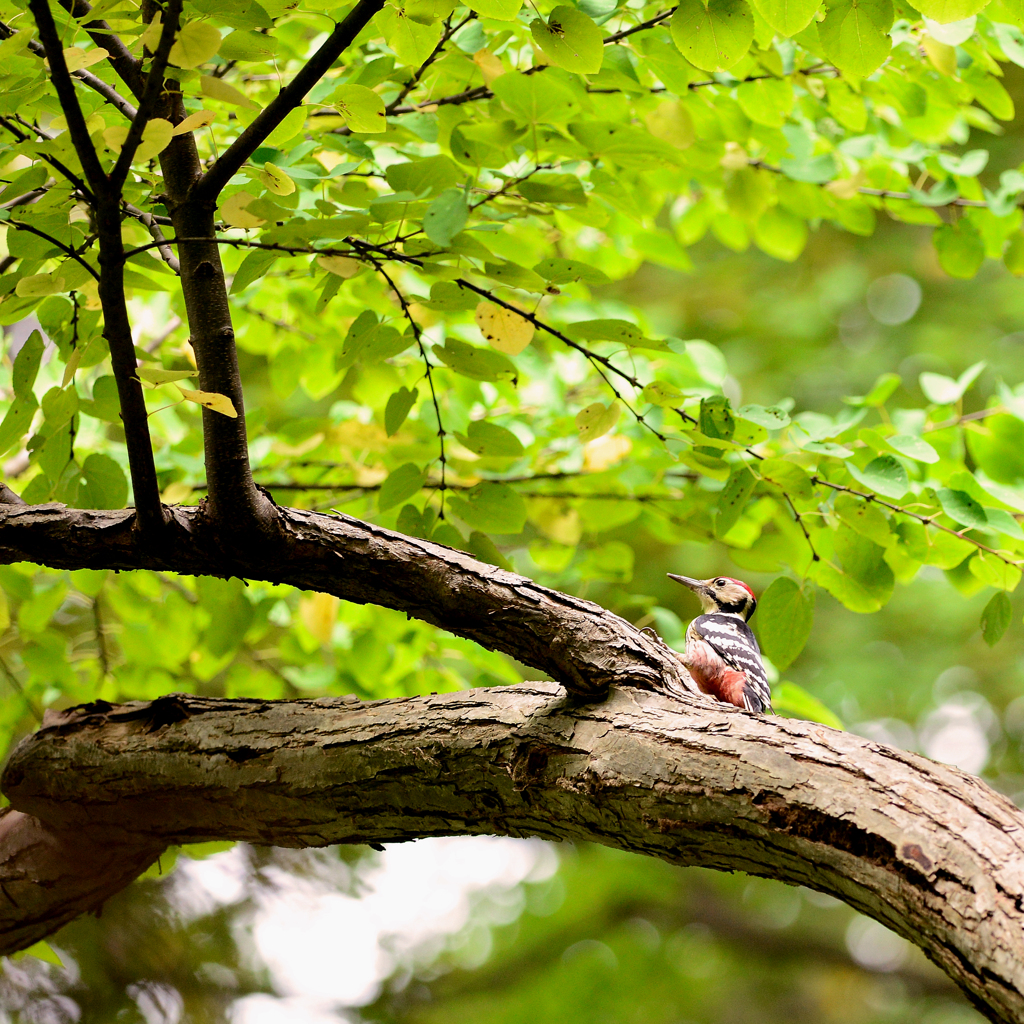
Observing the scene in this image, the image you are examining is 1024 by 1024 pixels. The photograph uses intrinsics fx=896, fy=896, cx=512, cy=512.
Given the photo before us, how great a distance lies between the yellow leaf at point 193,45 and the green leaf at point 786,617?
4.02 ft

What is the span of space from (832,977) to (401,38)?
6.04 meters

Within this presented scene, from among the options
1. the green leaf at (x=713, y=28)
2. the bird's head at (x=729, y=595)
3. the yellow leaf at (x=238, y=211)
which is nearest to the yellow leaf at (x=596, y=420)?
the green leaf at (x=713, y=28)

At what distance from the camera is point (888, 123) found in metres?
2.28

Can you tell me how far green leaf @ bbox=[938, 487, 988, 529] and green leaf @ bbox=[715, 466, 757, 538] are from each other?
1.08ft

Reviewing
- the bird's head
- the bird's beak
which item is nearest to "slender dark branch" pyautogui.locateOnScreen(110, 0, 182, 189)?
the bird's beak

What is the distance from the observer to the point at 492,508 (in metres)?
1.71

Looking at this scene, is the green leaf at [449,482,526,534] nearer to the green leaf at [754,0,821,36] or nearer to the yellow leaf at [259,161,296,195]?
the yellow leaf at [259,161,296,195]

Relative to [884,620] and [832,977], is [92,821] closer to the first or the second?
[884,620]

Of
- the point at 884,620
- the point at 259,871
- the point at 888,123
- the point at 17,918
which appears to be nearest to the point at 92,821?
the point at 17,918

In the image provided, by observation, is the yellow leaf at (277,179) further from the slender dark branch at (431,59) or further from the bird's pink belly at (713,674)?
the bird's pink belly at (713,674)

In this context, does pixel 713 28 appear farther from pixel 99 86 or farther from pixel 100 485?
pixel 100 485

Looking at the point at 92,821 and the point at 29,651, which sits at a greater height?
the point at 29,651

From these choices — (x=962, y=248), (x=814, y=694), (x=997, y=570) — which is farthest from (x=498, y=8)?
(x=814, y=694)

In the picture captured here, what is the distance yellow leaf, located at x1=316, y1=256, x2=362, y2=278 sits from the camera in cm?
137
